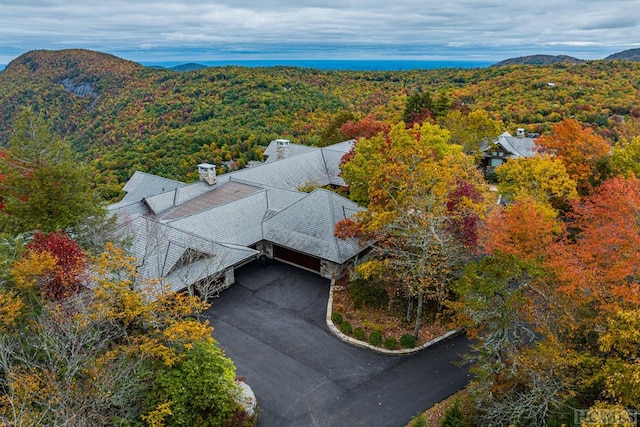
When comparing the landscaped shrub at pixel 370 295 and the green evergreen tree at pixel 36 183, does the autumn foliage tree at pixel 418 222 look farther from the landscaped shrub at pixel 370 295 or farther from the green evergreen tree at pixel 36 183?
the green evergreen tree at pixel 36 183

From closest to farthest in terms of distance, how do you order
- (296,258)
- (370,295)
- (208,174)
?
(370,295)
(296,258)
(208,174)

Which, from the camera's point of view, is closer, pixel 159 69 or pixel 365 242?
pixel 365 242

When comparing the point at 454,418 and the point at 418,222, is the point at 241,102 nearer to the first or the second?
the point at 418,222

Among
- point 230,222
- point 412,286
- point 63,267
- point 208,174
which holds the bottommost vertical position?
point 230,222

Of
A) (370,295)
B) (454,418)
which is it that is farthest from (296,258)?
(454,418)

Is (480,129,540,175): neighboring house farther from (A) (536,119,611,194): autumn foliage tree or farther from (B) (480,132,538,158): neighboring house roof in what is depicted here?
(A) (536,119,611,194): autumn foliage tree

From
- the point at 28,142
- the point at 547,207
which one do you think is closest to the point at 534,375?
the point at 547,207

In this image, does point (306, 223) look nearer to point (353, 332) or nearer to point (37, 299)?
point (353, 332)

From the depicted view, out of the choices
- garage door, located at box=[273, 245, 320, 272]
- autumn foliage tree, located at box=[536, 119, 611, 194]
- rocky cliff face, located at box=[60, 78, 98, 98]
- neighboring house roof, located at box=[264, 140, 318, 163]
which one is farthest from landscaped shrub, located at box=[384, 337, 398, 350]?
rocky cliff face, located at box=[60, 78, 98, 98]

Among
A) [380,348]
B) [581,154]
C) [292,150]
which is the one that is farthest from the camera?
[292,150]
